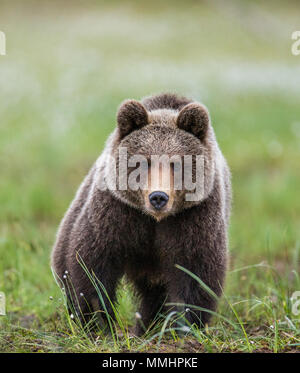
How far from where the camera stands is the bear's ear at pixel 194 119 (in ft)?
13.5

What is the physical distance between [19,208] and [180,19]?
1623 centimetres

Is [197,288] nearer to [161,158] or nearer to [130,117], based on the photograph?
[161,158]

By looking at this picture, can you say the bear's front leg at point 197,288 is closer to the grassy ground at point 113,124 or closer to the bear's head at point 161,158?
the grassy ground at point 113,124

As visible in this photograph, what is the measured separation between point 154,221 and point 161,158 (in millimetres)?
477

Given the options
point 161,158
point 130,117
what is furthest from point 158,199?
point 130,117

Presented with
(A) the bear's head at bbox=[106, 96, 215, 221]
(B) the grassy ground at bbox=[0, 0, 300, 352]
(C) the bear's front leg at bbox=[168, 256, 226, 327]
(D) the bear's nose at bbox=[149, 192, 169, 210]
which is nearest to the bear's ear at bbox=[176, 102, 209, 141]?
(A) the bear's head at bbox=[106, 96, 215, 221]

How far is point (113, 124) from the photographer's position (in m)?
10.9

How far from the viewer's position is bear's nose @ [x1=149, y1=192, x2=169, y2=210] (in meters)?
3.74

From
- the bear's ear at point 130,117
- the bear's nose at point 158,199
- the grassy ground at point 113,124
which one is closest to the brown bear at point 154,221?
the bear's ear at point 130,117

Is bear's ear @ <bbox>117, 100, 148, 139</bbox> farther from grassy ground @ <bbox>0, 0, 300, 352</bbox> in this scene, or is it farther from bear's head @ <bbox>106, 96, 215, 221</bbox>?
grassy ground @ <bbox>0, 0, 300, 352</bbox>

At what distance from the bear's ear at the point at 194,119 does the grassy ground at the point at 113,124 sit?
1102 millimetres

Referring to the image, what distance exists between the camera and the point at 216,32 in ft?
70.2

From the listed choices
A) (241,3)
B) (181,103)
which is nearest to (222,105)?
(181,103)
